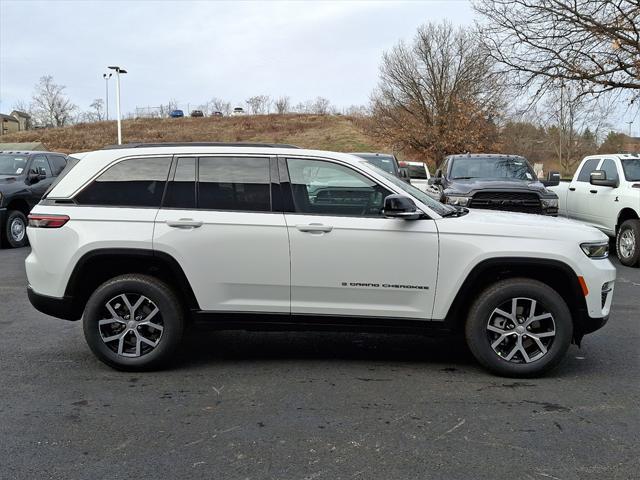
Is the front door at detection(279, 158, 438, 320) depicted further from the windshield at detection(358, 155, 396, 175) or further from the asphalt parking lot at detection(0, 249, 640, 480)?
the windshield at detection(358, 155, 396, 175)

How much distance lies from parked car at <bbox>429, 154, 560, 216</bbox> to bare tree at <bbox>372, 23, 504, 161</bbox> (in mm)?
23324

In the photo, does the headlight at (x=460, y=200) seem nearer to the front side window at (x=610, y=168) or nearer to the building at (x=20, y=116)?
the front side window at (x=610, y=168)

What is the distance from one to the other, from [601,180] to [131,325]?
8.67 metres

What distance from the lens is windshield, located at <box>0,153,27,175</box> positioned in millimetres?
12507

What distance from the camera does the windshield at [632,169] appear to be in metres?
10.4

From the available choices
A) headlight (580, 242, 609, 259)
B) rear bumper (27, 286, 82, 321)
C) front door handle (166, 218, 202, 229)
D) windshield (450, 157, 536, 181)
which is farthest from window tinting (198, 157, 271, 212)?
windshield (450, 157, 536, 181)

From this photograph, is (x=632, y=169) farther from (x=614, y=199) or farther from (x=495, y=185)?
(x=495, y=185)

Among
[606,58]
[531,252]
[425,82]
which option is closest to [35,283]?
[531,252]

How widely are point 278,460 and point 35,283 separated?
2.78 meters

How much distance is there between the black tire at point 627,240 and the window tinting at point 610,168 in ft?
3.29

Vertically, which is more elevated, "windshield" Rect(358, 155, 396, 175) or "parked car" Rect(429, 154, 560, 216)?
"windshield" Rect(358, 155, 396, 175)

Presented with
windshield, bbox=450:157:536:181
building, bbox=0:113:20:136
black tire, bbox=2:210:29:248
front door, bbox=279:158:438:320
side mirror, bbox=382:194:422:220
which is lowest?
black tire, bbox=2:210:29:248

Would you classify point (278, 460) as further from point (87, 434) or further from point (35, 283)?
→ point (35, 283)

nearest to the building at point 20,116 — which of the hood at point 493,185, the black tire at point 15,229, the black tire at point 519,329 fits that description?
the black tire at point 15,229
